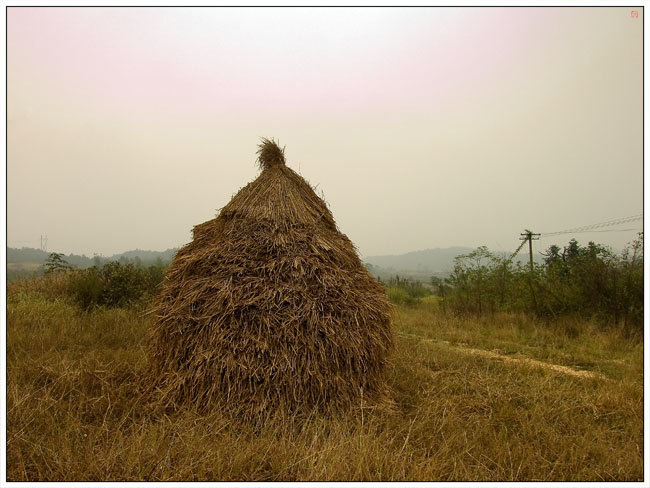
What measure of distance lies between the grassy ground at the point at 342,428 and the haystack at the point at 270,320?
0.84 feet

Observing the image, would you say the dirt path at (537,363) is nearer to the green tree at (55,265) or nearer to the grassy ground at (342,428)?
the grassy ground at (342,428)

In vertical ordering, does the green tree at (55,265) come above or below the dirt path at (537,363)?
above

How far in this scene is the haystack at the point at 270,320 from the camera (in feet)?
10.9

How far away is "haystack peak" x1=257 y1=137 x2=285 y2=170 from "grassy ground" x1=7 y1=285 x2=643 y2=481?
3.00 meters

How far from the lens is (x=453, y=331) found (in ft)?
29.0

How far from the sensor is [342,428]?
312 cm

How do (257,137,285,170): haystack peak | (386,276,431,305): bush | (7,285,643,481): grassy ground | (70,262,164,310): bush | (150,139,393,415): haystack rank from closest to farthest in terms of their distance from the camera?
(7,285,643,481): grassy ground → (150,139,393,415): haystack → (257,137,285,170): haystack peak → (70,262,164,310): bush → (386,276,431,305): bush

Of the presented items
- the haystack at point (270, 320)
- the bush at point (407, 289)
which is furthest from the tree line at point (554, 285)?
the haystack at point (270, 320)

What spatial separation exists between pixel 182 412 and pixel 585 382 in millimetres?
5119

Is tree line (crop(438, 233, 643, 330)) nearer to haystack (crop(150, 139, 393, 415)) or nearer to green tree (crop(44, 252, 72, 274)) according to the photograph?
haystack (crop(150, 139, 393, 415))

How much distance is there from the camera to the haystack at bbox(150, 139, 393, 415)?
3334 mm

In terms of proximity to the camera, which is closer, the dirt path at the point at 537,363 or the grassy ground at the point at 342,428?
the grassy ground at the point at 342,428

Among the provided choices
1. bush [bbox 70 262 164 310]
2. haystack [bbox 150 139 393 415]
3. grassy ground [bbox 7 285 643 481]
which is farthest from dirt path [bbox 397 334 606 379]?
bush [bbox 70 262 164 310]

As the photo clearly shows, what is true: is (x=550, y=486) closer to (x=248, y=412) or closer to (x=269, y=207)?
(x=248, y=412)
